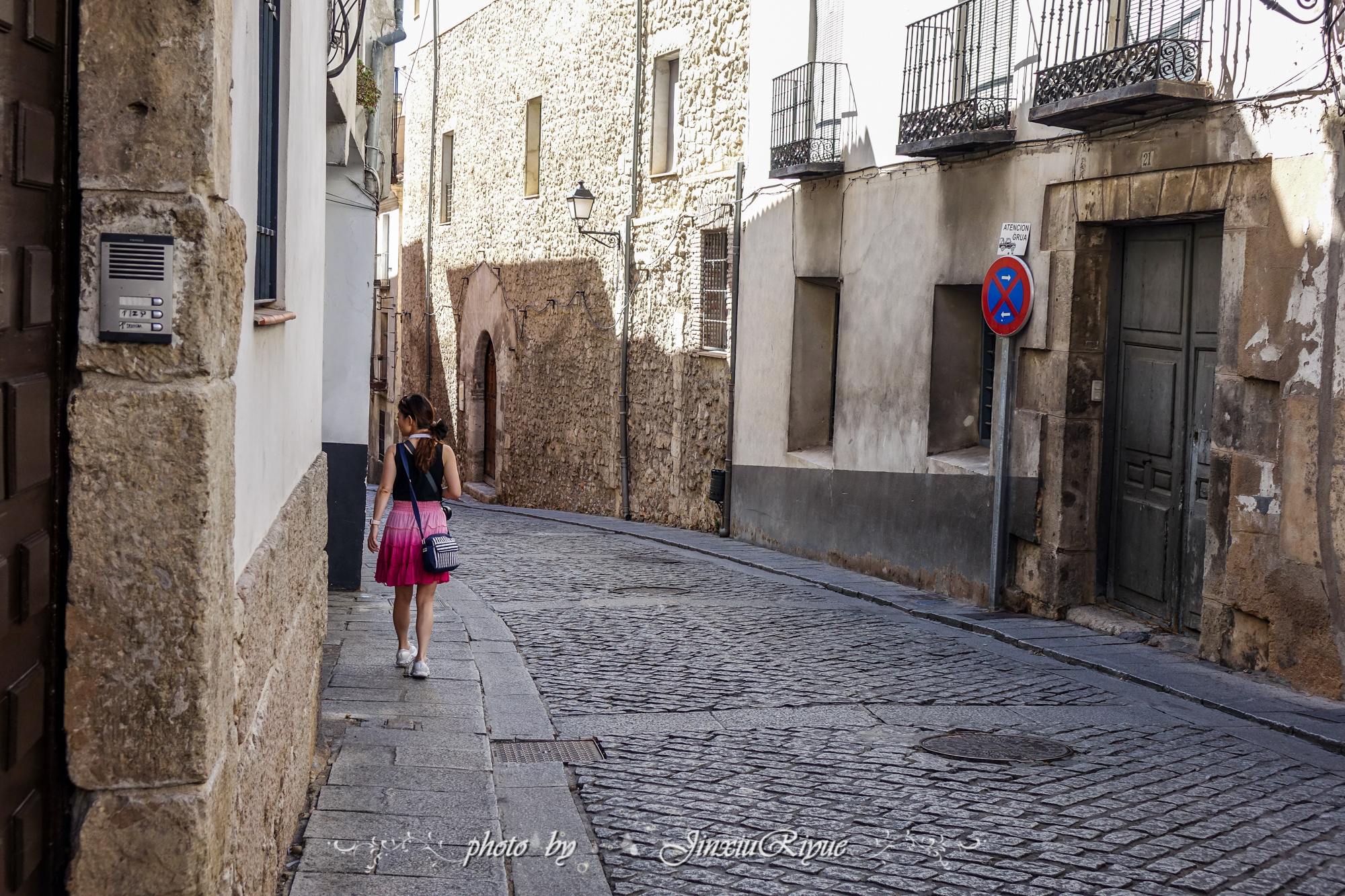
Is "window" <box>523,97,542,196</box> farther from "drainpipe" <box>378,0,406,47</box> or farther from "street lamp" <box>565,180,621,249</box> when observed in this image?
"drainpipe" <box>378,0,406,47</box>

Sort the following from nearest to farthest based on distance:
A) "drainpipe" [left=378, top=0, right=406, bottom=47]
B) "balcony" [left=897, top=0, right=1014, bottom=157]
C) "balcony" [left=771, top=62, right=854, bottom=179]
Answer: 1. "balcony" [left=897, top=0, right=1014, bottom=157]
2. "drainpipe" [left=378, top=0, right=406, bottom=47]
3. "balcony" [left=771, top=62, right=854, bottom=179]

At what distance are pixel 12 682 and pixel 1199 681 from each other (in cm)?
618

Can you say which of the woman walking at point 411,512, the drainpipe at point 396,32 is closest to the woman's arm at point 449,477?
the woman walking at point 411,512

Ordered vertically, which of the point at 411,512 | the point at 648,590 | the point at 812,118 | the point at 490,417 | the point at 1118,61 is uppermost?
the point at 812,118

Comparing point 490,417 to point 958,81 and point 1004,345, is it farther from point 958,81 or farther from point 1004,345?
point 1004,345

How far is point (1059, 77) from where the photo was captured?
8430mm

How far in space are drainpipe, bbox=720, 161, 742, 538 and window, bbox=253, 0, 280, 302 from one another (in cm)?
1090

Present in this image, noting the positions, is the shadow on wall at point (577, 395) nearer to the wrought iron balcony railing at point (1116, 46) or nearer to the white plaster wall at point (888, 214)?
the white plaster wall at point (888, 214)

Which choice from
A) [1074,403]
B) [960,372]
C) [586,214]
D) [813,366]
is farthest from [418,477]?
[586,214]

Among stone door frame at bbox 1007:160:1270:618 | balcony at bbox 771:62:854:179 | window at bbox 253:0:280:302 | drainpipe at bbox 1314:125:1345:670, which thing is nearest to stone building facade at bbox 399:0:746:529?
balcony at bbox 771:62:854:179

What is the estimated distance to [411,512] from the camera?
23.2 feet

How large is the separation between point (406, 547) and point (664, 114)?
11.0m

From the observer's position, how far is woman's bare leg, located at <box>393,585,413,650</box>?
7.00m

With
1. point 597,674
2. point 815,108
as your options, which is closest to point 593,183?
point 815,108
